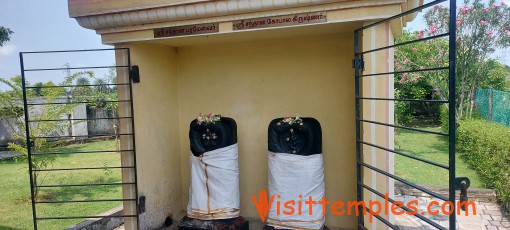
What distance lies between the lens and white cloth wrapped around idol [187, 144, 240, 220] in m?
3.65

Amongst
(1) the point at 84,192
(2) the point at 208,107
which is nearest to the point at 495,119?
(2) the point at 208,107

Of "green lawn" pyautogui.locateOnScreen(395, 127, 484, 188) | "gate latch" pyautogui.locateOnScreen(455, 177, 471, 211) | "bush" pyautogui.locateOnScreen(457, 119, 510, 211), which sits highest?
"gate latch" pyautogui.locateOnScreen(455, 177, 471, 211)

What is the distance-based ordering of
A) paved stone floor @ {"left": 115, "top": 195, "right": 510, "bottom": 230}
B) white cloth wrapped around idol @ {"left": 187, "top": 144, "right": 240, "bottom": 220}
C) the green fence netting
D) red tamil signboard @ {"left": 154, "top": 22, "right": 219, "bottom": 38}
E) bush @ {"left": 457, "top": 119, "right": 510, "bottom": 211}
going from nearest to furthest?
1. red tamil signboard @ {"left": 154, "top": 22, "right": 219, "bottom": 38}
2. white cloth wrapped around idol @ {"left": 187, "top": 144, "right": 240, "bottom": 220}
3. paved stone floor @ {"left": 115, "top": 195, "right": 510, "bottom": 230}
4. bush @ {"left": 457, "top": 119, "right": 510, "bottom": 211}
5. the green fence netting

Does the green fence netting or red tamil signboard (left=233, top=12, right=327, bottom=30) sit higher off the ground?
red tamil signboard (left=233, top=12, right=327, bottom=30)

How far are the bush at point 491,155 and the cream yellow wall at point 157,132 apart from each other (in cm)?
517

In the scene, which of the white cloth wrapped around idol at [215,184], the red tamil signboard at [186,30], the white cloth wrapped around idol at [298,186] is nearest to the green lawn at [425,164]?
the white cloth wrapped around idol at [298,186]

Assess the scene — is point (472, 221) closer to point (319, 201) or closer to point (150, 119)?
point (319, 201)

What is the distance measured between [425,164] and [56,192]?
8732 mm

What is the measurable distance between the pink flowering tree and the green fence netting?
329mm

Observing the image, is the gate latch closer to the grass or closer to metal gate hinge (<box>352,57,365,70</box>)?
metal gate hinge (<box>352,57,365,70</box>)

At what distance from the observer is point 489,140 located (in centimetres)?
730

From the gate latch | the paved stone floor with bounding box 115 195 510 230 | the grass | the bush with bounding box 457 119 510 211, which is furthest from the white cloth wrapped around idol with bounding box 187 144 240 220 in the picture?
the bush with bounding box 457 119 510 211

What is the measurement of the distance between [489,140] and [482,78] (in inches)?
289

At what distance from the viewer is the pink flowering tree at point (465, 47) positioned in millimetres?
11664
